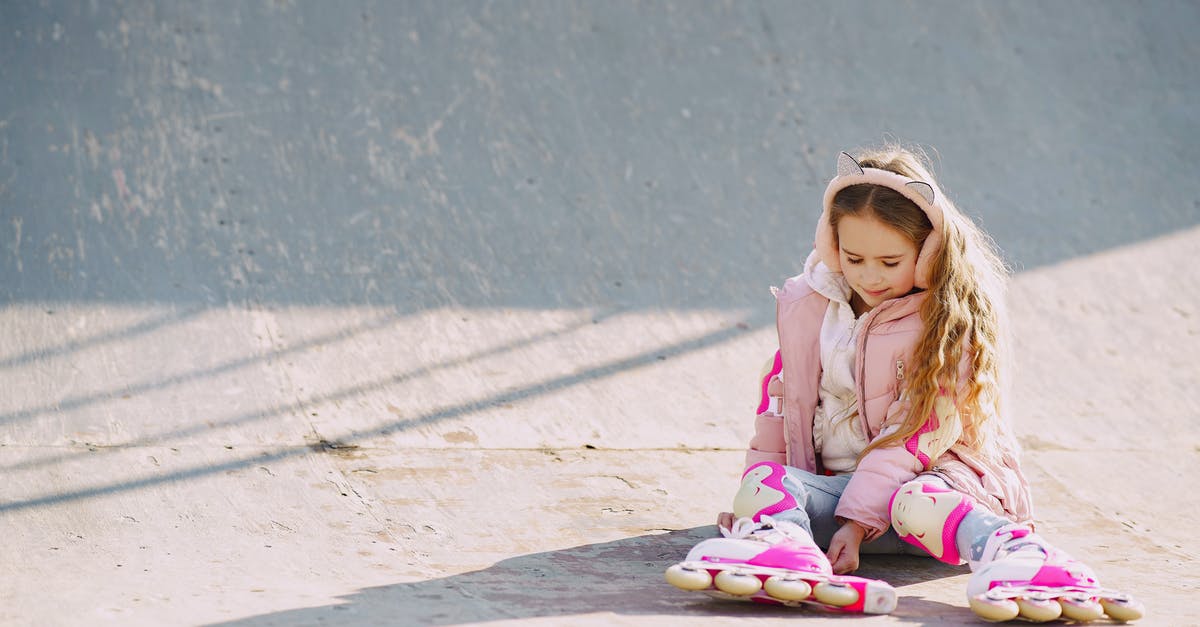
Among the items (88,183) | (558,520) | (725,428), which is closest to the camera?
(558,520)

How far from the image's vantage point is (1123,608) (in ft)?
7.35

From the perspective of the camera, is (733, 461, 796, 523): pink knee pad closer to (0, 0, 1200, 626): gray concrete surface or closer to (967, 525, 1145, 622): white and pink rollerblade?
(0, 0, 1200, 626): gray concrete surface

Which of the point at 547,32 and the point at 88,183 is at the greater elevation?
the point at 547,32

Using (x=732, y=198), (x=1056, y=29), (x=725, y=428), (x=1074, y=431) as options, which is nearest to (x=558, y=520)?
(x=725, y=428)

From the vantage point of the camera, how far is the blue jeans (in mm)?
2562

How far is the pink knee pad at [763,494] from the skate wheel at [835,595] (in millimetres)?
258

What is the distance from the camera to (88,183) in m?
4.07

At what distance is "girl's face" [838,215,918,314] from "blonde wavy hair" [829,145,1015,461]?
16 mm

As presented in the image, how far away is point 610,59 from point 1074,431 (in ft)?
7.55

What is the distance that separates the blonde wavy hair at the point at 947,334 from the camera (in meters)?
2.58

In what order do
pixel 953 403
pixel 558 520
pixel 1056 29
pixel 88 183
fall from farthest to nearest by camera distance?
pixel 1056 29 < pixel 88 183 < pixel 558 520 < pixel 953 403

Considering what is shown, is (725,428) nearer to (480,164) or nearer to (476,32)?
(480,164)

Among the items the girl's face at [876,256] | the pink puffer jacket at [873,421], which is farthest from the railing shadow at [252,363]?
the girl's face at [876,256]

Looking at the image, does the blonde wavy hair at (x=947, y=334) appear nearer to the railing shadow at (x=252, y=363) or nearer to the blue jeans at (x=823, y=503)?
the blue jeans at (x=823, y=503)
